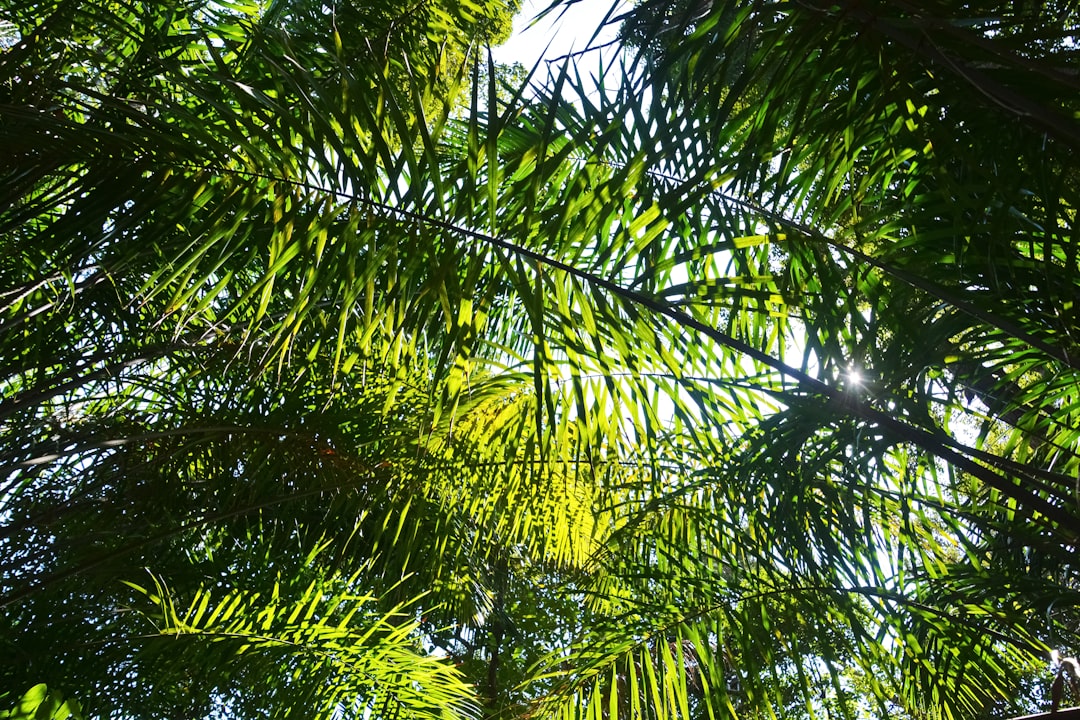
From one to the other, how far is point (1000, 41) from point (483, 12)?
1291 mm

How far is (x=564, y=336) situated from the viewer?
1.07 meters

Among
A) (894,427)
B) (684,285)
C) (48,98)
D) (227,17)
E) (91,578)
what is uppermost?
(227,17)

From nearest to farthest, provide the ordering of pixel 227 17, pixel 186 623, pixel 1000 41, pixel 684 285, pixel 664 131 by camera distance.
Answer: pixel 1000 41
pixel 664 131
pixel 684 285
pixel 186 623
pixel 227 17

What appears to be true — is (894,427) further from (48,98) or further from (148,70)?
(148,70)

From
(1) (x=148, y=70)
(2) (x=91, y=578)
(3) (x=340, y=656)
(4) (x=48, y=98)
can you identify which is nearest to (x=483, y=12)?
(1) (x=148, y=70)

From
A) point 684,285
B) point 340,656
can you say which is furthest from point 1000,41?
point 340,656

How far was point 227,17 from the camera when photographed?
1.68 metres

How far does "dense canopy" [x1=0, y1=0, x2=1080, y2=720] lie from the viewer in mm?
902

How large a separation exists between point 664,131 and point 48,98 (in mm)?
887

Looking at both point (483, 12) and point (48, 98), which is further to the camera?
point (483, 12)

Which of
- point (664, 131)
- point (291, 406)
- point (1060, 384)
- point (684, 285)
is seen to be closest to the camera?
point (664, 131)

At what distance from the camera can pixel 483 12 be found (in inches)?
69.6

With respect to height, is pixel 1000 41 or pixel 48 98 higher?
pixel 48 98

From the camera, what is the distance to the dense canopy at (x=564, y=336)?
0.90 meters
